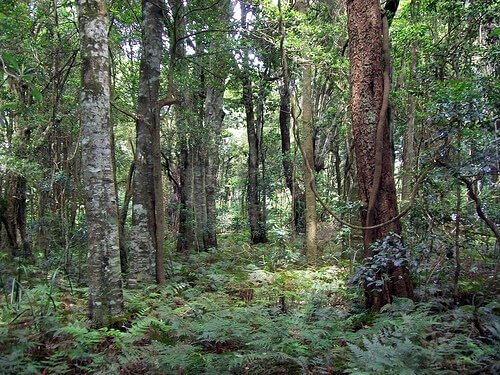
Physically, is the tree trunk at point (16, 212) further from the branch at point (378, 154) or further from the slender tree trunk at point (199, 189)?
the branch at point (378, 154)

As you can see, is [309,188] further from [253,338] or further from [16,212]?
[16,212]

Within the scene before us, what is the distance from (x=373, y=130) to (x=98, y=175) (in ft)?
11.4

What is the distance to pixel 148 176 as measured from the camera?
7070 mm

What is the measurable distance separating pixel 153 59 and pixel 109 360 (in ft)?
18.3

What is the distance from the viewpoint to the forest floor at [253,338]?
3.23 meters

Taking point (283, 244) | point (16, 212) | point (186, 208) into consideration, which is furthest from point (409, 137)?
point (16, 212)

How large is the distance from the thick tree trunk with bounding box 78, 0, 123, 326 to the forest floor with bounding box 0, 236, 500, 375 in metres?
0.32

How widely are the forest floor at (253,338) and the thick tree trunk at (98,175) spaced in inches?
12.5

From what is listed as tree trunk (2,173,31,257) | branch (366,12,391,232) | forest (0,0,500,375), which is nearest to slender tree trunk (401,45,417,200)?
forest (0,0,500,375)

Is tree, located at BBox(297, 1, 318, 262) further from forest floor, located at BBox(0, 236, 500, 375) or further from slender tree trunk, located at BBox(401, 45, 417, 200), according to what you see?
forest floor, located at BBox(0, 236, 500, 375)

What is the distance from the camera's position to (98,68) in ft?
14.8

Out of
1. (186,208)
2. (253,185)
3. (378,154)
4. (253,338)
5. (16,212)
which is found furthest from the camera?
(253,185)

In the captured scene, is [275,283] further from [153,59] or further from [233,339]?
[153,59]

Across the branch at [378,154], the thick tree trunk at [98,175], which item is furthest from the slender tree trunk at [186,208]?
the branch at [378,154]
